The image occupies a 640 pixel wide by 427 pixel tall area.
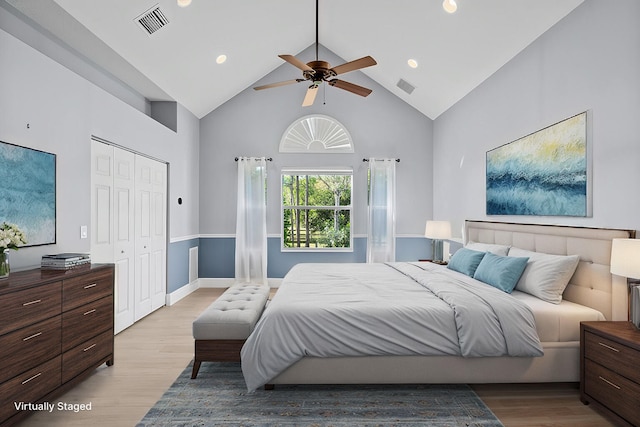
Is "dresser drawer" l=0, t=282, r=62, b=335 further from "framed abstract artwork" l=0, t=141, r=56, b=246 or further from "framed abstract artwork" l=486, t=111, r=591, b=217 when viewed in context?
"framed abstract artwork" l=486, t=111, r=591, b=217

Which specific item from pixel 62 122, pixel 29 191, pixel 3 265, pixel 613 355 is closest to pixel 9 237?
pixel 3 265

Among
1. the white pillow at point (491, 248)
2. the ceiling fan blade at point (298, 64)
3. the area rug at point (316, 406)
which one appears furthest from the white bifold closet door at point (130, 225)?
the white pillow at point (491, 248)

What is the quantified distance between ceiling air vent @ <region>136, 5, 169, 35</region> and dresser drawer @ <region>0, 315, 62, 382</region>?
2582 mm

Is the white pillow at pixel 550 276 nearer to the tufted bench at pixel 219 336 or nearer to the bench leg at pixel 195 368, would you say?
the tufted bench at pixel 219 336

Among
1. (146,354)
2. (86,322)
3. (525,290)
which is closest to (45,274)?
(86,322)

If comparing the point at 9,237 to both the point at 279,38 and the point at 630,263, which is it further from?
the point at 279,38

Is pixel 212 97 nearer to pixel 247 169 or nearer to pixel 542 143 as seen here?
pixel 247 169

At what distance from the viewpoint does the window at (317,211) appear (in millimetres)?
6422

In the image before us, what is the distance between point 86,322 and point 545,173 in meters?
3.79

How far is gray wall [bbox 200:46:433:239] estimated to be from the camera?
6305mm

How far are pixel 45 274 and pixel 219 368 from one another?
138 centimetres

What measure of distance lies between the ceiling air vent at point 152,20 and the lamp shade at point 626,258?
3.94 meters

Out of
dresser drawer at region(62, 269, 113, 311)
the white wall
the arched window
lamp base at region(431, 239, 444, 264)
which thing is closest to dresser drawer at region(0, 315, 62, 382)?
dresser drawer at region(62, 269, 113, 311)

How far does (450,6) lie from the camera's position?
11.9ft
